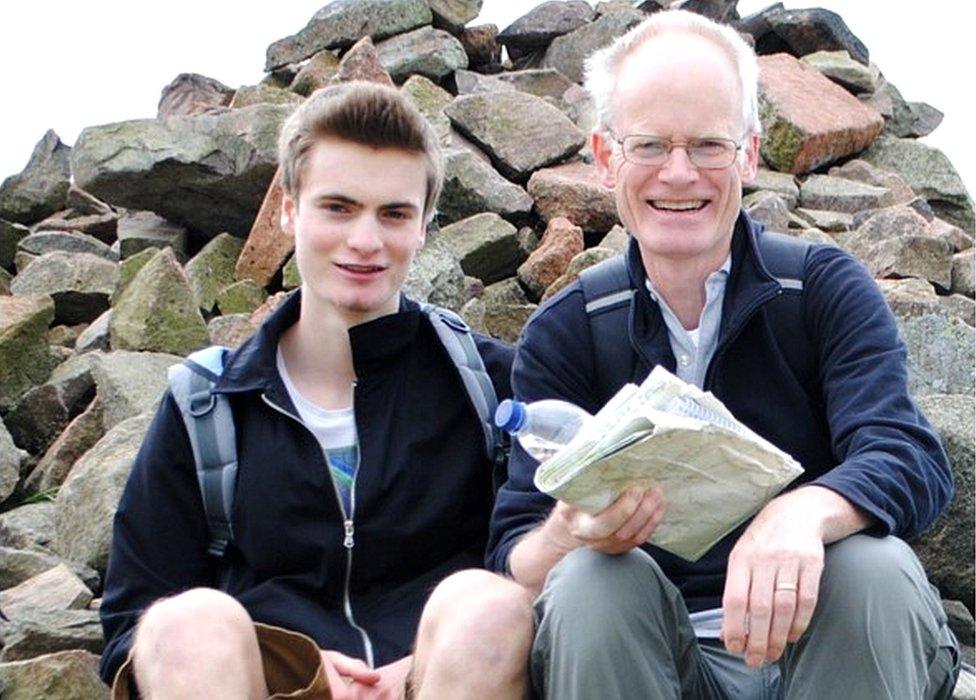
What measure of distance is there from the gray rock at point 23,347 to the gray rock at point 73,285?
1.26m

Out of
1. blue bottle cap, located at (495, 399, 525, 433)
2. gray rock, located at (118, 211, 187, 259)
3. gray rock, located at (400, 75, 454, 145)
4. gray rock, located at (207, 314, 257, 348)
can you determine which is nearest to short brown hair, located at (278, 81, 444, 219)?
blue bottle cap, located at (495, 399, 525, 433)

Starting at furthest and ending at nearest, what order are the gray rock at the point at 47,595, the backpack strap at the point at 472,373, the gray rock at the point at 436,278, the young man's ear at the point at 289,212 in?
the gray rock at the point at 436,278
the gray rock at the point at 47,595
the young man's ear at the point at 289,212
the backpack strap at the point at 472,373

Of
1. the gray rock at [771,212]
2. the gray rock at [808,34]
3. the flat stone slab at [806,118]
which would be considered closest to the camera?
the gray rock at [771,212]

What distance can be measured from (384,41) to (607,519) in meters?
14.2

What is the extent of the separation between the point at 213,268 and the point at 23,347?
65.8 inches

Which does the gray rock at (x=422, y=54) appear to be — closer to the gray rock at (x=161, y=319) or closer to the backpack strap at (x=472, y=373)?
the gray rock at (x=161, y=319)

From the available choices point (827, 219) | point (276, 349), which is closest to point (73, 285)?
point (827, 219)

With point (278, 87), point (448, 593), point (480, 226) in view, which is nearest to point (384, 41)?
point (278, 87)

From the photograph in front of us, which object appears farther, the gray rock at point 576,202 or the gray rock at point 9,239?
the gray rock at point 9,239

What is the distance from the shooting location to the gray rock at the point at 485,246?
1045 cm

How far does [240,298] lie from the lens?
36.7 feet

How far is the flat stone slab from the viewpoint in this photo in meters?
14.1

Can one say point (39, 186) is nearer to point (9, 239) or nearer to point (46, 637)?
point (9, 239)

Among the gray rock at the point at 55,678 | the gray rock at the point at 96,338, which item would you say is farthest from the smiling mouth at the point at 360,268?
the gray rock at the point at 96,338
